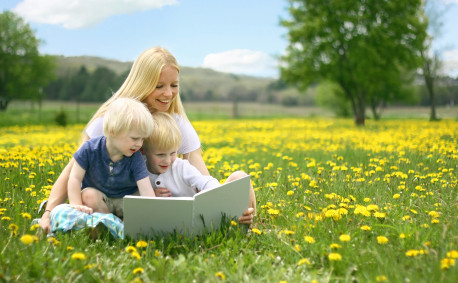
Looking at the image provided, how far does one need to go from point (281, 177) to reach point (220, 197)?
1.99 metres

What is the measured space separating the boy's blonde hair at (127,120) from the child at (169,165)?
0.60ft

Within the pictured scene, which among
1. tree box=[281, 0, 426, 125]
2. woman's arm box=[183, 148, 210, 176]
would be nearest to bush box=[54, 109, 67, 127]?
tree box=[281, 0, 426, 125]

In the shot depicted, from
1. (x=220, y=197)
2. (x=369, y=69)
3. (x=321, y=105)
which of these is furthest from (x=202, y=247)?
(x=321, y=105)

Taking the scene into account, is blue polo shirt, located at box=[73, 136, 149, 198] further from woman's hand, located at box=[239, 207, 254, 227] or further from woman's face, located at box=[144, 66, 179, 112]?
woman's hand, located at box=[239, 207, 254, 227]

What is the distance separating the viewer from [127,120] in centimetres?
259

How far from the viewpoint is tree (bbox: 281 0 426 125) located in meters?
18.1

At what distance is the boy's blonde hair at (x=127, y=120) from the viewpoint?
8.53ft

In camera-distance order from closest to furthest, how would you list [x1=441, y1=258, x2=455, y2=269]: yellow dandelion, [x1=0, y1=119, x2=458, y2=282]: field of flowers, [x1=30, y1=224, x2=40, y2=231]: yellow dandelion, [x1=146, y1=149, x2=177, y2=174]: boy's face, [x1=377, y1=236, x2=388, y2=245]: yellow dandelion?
[x1=441, y1=258, x2=455, y2=269]: yellow dandelion, [x1=0, y1=119, x2=458, y2=282]: field of flowers, [x1=377, y1=236, x2=388, y2=245]: yellow dandelion, [x1=30, y1=224, x2=40, y2=231]: yellow dandelion, [x1=146, y1=149, x2=177, y2=174]: boy's face

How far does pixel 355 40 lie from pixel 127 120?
17593mm

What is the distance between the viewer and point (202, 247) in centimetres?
253

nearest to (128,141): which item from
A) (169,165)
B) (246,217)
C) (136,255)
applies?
(169,165)

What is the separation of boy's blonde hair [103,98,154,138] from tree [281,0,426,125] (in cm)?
1646

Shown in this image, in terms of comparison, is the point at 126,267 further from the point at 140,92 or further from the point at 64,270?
the point at 140,92

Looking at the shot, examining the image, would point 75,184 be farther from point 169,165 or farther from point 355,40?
point 355,40
